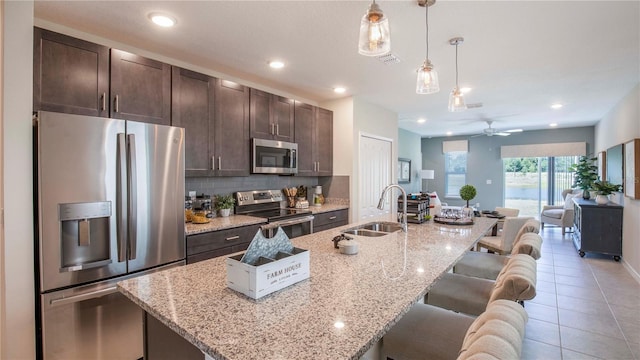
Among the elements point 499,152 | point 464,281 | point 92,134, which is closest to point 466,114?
point 499,152

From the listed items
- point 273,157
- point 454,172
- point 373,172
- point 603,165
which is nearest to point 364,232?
point 273,157

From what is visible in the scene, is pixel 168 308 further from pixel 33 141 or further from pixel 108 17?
pixel 108 17

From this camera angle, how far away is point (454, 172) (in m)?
9.12

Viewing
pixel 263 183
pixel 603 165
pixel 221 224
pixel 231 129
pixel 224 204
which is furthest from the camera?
pixel 603 165

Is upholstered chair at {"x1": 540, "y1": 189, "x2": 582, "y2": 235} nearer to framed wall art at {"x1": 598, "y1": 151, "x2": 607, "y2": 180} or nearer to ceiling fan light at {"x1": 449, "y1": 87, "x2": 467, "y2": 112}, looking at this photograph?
framed wall art at {"x1": 598, "y1": 151, "x2": 607, "y2": 180}

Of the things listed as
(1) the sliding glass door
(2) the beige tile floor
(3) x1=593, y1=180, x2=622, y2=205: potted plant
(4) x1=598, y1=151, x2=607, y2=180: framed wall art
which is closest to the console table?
(3) x1=593, y1=180, x2=622, y2=205: potted plant

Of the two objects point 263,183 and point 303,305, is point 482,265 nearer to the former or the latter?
point 303,305

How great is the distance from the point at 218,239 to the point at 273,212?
1.06m

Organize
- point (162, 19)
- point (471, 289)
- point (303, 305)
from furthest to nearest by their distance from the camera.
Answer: point (162, 19)
point (471, 289)
point (303, 305)

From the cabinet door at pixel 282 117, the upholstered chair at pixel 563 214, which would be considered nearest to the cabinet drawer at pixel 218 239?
the cabinet door at pixel 282 117

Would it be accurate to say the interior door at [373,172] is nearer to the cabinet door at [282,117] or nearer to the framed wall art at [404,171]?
the cabinet door at [282,117]

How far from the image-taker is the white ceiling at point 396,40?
6.90 feet

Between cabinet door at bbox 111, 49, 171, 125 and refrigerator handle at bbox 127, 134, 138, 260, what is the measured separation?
18.1 inches

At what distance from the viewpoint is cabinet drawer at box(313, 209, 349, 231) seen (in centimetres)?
377
